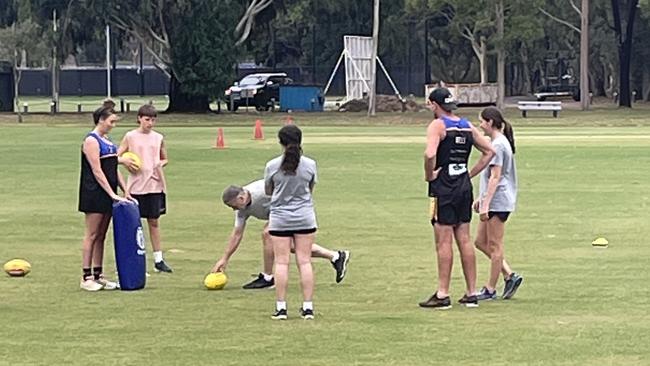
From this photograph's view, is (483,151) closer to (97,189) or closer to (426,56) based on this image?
(97,189)

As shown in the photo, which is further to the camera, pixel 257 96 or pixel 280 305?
pixel 257 96

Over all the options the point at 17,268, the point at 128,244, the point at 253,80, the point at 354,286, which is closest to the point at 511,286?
the point at 354,286

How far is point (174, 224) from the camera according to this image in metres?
20.5

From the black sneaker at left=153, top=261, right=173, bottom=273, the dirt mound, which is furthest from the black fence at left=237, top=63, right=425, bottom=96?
the black sneaker at left=153, top=261, right=173, bottom=273

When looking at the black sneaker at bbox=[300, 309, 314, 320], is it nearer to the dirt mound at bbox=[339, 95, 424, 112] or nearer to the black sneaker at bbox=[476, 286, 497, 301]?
the black sneaker at bbox=[476, 286, 497, 301]

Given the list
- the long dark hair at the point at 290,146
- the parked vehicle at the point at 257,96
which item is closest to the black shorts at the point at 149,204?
the long dark hair at the point at 290,146

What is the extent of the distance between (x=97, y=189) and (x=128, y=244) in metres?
0.64

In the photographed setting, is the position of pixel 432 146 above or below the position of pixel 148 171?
above

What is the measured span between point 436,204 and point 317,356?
2.37 m

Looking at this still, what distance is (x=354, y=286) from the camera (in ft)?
46.7

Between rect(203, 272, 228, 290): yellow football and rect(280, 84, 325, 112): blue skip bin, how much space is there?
57.2 meters

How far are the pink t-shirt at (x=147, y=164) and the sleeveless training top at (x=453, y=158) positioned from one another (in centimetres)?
403

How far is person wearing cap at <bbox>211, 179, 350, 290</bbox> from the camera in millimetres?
13312

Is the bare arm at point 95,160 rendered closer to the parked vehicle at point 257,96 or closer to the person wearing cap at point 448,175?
the person wearing cap at point 448,175
